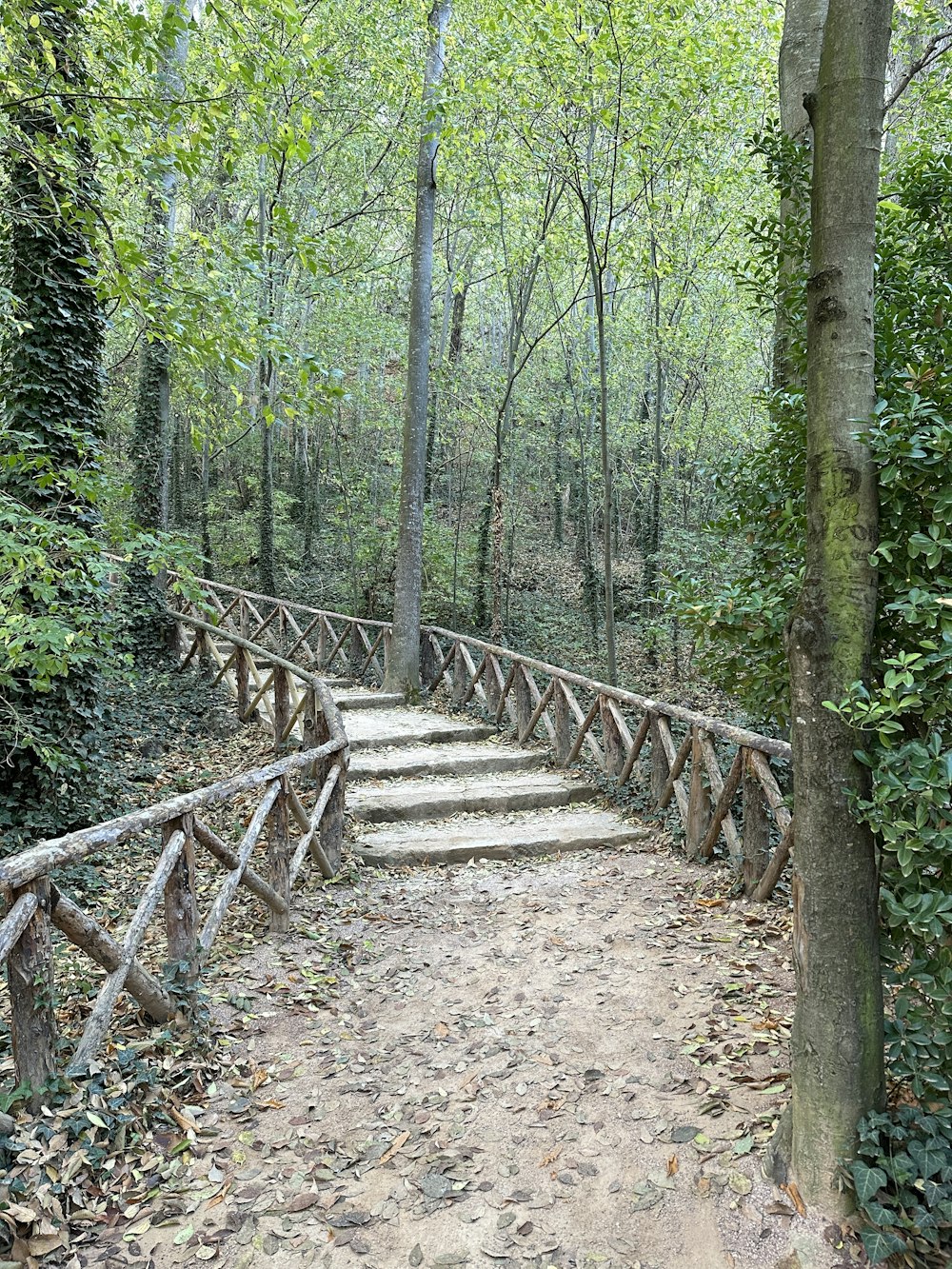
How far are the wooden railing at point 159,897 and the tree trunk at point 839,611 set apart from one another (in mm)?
2778

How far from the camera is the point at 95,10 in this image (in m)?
4.21

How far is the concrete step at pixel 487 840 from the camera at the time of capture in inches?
250

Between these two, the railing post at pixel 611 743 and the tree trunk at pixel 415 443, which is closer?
the railing post at pixel 611 743

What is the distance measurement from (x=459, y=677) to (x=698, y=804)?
5539mm

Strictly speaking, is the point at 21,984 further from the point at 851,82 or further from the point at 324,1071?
the point at 851,82

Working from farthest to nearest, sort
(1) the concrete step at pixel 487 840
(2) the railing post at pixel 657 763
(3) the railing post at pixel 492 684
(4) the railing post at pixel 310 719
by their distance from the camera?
(3) the railing post at pixel 492 684 → (4) the railing post at pixel 310 719 → (2) the railing post at pixel 657 763 → (1) the concrete step at pixel 487 840

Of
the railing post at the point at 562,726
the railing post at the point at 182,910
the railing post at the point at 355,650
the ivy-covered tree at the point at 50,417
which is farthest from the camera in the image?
the railing post at the point at 355,650

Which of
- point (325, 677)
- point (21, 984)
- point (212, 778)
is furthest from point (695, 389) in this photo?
point (21, 984)

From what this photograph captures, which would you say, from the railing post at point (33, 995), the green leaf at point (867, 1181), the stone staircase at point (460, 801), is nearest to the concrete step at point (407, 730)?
the stone staircase at point (460, 801)

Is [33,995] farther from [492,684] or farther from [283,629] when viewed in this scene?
[283,629]

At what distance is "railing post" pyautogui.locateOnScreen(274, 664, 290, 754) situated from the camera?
30.8ft

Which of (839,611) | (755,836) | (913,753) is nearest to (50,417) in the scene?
(755,836)

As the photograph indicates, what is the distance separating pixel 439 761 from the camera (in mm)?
8367

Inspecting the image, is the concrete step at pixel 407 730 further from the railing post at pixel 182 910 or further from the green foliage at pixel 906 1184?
the green foliage at pixel 906 1184
